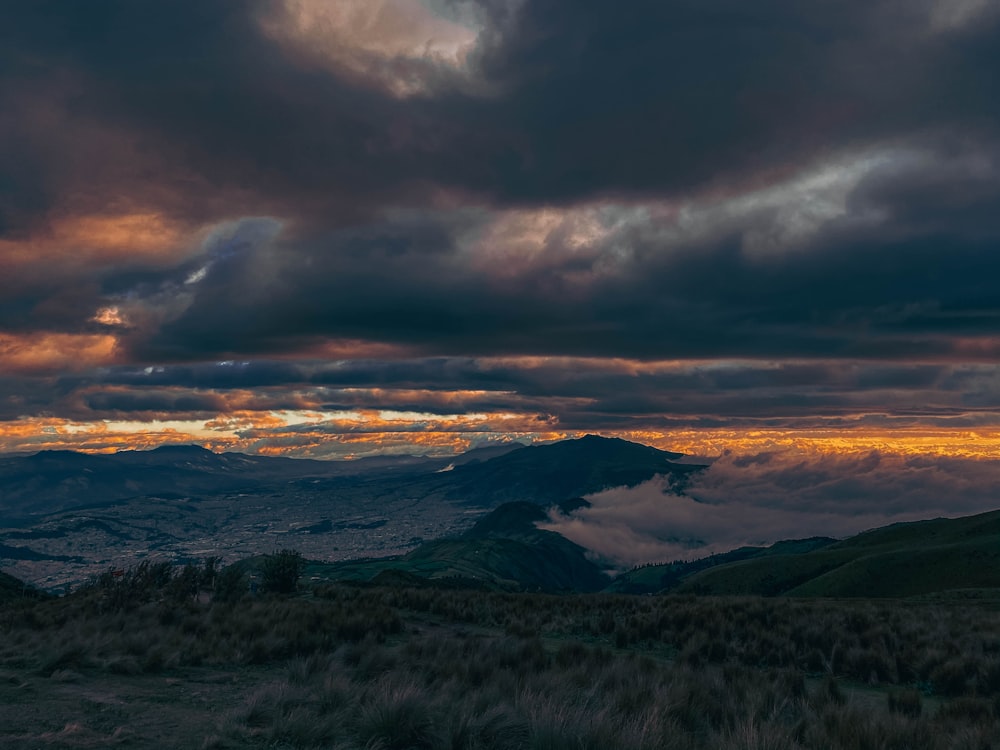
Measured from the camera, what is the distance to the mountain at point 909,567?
101688mm

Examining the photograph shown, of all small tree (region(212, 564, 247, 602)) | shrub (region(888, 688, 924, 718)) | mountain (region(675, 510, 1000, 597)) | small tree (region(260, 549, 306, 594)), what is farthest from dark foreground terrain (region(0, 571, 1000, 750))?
mountain (region(675, 510, 1000, 597))

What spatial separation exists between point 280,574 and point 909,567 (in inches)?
4432

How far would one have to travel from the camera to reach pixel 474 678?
14.0m

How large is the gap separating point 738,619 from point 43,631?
22745mm

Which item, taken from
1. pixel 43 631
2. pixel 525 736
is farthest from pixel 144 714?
pixel 43 631

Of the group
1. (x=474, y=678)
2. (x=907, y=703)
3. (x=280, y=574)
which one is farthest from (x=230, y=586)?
(x=907, y=703)

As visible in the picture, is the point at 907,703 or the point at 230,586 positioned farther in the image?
the point at 230,586

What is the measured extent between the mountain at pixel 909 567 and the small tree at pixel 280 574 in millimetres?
74934

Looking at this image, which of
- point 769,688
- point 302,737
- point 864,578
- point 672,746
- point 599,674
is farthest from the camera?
point 864,578

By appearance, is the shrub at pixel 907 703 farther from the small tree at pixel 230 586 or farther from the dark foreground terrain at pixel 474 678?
the small tree at pixel 230 586

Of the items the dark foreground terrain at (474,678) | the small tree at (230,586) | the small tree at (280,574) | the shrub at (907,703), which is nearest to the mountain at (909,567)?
the dark foreground terrain at (474,678)

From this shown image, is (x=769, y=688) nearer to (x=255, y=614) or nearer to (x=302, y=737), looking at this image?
(x=302, y=737)

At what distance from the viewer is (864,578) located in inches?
4338

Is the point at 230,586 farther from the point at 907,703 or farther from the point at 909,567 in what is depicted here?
the point at 909,567
